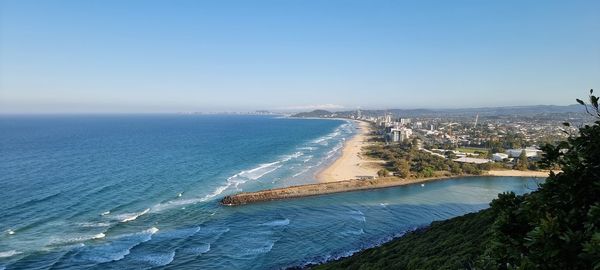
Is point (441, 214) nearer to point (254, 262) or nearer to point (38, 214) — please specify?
point (254, 262)

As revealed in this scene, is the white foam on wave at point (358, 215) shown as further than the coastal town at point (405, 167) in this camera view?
No

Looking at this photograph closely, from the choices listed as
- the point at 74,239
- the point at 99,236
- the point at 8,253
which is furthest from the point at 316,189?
the point at 8,253

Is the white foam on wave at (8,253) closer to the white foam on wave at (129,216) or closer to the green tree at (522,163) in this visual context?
the white foam on wave at (129,216)

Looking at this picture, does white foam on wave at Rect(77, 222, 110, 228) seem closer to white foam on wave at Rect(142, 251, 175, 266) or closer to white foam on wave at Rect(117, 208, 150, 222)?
white foam on wave at Rect(117, 208, 150, 222)

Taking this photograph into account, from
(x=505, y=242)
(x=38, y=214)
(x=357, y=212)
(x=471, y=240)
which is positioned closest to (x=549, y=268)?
(x=505, y=242)

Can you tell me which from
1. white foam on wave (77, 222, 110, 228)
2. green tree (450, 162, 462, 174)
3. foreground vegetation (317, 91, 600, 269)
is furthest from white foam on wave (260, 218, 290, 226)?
green tree (450, 162, 462, 174)

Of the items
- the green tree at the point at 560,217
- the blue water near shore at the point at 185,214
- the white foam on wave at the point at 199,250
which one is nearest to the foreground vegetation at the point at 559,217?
the green tree at the point at 560,217

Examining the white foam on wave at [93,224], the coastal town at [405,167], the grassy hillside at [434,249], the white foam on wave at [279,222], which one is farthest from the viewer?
the coastal town at [405,167]
